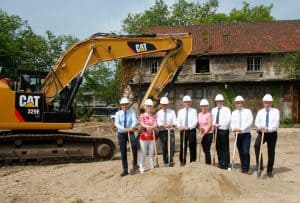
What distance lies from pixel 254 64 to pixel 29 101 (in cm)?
2348

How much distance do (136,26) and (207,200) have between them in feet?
161

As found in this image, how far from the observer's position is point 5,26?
42062 millimetres

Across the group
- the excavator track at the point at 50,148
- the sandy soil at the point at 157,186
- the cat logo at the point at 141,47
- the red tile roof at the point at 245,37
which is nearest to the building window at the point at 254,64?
the red tile roof at the point at 245,37

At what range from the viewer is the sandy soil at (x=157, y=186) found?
976cm

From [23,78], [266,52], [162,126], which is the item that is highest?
[266,52]

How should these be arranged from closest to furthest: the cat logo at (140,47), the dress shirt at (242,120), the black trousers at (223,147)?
the dress shirt at (242,120) → the black trousers at (223,147) → the cat logo at (140,47)

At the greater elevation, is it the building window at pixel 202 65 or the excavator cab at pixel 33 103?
the building window at pixel 202 65

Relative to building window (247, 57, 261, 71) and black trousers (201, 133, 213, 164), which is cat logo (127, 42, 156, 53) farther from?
building window (247, 57, 261, 71)

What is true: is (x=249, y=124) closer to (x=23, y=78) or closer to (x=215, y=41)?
(x=23, y=78)

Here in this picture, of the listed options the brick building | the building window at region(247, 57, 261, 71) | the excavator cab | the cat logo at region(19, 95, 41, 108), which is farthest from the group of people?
the building window at region(247, 57, 261, 71)

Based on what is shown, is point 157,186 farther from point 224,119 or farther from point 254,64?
point 254,64

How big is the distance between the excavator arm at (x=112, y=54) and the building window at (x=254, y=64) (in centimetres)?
1925

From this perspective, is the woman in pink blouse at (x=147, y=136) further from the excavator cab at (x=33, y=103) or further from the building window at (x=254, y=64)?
the building window at (x=254, y=64)

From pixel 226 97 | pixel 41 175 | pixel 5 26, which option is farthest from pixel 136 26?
pixel 41 175
